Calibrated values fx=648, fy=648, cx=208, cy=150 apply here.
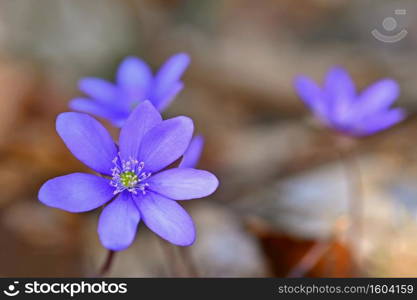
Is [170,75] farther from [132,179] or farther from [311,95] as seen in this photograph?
[311,95]

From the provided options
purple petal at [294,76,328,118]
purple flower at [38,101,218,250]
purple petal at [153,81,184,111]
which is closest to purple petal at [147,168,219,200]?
purple flower at [38,101,218,250]

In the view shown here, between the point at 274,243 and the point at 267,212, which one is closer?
the point at 274,243

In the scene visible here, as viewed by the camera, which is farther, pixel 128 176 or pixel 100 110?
pixel 100 110

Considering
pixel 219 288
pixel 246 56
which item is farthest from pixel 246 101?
pixel 219 288

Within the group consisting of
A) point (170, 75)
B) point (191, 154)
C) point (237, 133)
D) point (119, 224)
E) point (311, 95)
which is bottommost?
point (119, 224)

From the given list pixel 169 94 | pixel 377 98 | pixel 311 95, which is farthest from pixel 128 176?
pixel 377 98

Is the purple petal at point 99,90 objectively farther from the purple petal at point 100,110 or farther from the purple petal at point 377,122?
the purple petal at point 377,122

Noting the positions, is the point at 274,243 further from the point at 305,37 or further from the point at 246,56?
the point at 305,37
